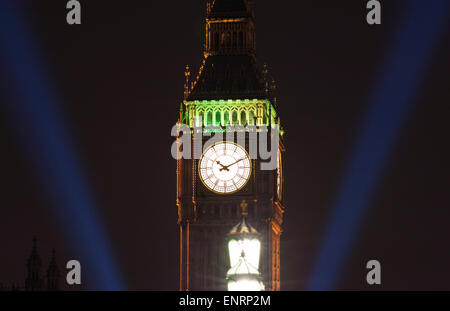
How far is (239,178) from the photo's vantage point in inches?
4830

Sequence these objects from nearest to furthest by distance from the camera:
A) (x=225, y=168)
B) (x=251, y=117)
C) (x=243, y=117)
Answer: (x=225, y=168)
(x=251, y=117)
(x=243, y=117)

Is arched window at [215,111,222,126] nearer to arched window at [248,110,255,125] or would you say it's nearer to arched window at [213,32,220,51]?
arched window at [248,110,255,125]

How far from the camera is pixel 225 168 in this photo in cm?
12288

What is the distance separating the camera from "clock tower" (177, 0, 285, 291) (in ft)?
401

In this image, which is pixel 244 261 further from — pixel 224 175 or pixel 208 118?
pixel 208 118

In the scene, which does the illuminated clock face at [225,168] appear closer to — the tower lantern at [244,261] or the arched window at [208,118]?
the arched window at [208,118]

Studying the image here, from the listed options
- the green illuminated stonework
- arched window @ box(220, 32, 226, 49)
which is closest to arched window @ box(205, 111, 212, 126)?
the green illuminated stonework

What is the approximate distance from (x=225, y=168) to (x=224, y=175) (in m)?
0.53

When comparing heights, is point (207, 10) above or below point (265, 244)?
above
